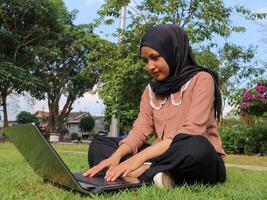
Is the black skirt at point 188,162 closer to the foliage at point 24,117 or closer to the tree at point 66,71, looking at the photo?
the tree at point 66,71

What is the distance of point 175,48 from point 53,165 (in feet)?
3.94

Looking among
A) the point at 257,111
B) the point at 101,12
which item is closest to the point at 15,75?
the point at 101,12

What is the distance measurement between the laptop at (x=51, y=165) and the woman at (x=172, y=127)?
148mm

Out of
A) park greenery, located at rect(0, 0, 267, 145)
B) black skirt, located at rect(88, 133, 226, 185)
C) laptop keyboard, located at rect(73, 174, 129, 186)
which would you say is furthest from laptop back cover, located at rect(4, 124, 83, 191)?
park greenery, located at rect(0, 0, 267, 145)

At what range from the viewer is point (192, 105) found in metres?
3.33

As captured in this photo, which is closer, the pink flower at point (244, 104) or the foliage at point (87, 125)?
the pink flower at point (244, 104)

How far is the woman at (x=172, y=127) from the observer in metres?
3.12

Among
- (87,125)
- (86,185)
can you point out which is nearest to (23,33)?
(86,185)

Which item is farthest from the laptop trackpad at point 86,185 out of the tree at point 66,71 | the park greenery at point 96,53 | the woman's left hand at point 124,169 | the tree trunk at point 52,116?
the tree trunk at point 52,116

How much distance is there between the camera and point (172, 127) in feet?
11.4

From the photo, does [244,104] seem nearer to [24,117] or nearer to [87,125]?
[24,117]

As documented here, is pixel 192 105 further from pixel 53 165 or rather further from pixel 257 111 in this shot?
pixel 257 111

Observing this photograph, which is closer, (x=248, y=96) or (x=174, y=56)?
(x=174, y=56)

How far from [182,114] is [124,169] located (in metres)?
0.62
